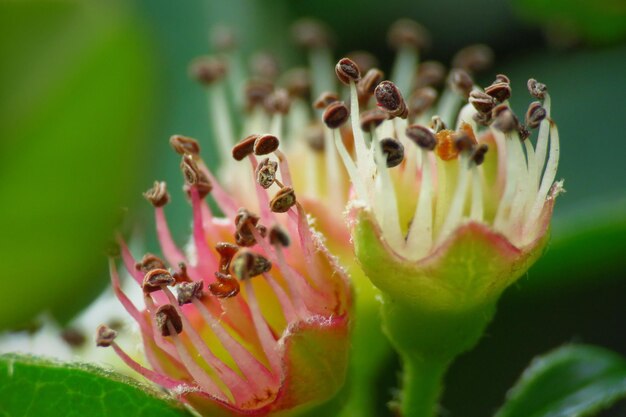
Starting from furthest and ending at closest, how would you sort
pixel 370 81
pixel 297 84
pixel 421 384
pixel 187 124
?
1. pixel 187 124
2. pixel 297 84
3. pixel 370 81
4. pixel 421 384

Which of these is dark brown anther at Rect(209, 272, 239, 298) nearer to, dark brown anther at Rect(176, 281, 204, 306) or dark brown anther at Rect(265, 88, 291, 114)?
dark brown anther at Rect(176, 281, 204, 306)

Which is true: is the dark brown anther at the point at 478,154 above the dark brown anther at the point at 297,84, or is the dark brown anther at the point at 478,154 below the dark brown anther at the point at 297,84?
above

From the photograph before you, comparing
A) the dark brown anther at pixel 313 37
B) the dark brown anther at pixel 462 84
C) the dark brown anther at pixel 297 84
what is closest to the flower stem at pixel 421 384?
the dark brown anther at pixel 462 84

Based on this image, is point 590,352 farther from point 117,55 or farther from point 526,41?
point 117,55

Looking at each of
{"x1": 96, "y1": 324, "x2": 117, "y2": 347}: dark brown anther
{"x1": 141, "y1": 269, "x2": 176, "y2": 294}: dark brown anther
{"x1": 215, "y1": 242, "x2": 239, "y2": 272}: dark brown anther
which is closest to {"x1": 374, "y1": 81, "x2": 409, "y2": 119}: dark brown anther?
{"x1": 215, "y1": 242, "x2": 239, "y2": 272}: dark brown anther

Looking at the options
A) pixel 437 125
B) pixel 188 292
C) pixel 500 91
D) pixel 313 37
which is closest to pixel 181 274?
pixel 188 292

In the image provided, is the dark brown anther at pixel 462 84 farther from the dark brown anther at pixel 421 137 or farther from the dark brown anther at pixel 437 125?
the dark brown anther at pixel 421 137

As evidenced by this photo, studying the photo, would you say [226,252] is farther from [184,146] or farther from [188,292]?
[184,146]
